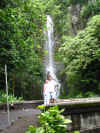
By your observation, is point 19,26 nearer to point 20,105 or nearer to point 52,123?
point 20,105

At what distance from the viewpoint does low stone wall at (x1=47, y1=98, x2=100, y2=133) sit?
13.4ft

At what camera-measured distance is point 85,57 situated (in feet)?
43.2

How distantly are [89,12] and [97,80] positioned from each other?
14250mm

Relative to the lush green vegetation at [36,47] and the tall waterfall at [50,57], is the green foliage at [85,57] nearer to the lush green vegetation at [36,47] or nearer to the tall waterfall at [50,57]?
the lush green vegetation at [36,47]

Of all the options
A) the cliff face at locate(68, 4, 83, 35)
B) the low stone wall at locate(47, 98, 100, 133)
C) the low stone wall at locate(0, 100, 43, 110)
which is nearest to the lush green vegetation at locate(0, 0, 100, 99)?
the cliff face at locate(68, 4, 83, 35)

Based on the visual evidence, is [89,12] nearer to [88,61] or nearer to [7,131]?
[88,61]

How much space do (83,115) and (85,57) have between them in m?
9.39

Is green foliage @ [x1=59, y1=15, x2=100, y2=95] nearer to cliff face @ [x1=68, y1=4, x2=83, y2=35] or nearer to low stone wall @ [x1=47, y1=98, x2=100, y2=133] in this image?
low stone wall @ [x1=47, y1=98, x2=100, y2=133]

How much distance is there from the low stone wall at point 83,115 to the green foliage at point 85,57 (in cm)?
829

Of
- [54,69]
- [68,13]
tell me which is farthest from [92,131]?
[68,13]

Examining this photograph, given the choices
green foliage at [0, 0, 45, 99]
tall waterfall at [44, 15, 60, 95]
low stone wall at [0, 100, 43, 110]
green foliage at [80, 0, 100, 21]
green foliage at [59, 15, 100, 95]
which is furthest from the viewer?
green foliage at [80, 0, 100, 21]

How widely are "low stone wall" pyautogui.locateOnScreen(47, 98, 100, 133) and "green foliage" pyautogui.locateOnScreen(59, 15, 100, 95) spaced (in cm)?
829

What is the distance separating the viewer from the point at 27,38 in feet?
26.0

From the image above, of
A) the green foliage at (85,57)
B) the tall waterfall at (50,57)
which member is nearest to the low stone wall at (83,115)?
the green foliage at (85,57)
